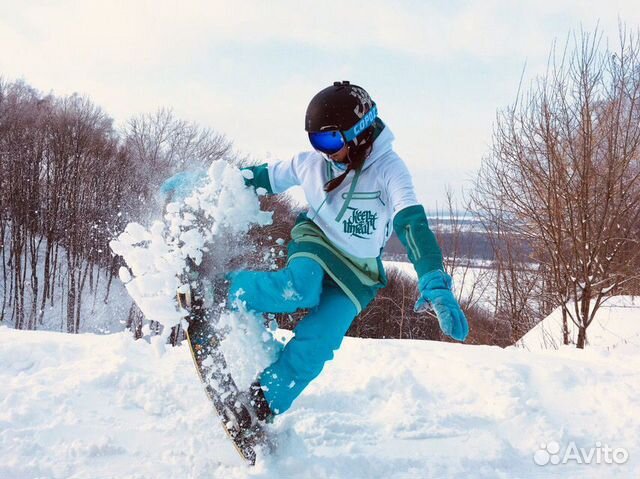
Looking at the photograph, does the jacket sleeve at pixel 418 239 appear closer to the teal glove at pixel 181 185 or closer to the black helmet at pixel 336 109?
the black helmet at pixel 336 109

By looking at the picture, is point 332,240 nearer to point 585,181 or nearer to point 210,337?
point 210,337

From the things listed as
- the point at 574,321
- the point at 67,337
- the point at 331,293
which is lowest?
the point at 574,321

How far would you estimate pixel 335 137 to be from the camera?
207cm

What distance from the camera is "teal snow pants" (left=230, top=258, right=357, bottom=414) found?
1999 mm

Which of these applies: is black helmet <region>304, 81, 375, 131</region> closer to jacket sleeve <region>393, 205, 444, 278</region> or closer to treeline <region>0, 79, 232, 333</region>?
jacket sleeve <region>393, 205, 444, 278</region>

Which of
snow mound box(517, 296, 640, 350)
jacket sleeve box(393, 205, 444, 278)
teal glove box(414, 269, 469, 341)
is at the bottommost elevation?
snow mound box(517, 296, 640, 350)

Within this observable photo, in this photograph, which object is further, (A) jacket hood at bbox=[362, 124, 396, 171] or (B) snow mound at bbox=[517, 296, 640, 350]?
(B) snow mound at bbox=[517, 296, 640, 350]

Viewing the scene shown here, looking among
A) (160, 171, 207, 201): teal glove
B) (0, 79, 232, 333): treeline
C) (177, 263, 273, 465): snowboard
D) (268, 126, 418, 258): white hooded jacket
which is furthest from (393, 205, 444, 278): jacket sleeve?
(0, 79, 232, 333): treeline

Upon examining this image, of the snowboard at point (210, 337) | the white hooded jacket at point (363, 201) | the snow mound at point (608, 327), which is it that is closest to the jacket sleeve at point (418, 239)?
the white hooded jacket at point (363, 201)

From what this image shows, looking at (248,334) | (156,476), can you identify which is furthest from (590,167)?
(156,476)

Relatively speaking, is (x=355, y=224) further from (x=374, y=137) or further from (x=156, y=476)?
(x=156, y=476)

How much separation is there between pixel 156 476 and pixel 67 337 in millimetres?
1861

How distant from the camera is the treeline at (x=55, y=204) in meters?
18.4

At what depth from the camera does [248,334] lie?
209 centimetres
